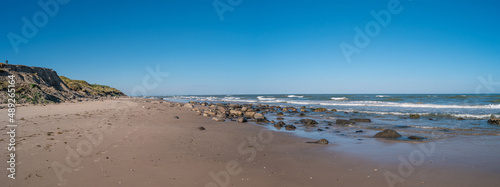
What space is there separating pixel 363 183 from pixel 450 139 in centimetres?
715

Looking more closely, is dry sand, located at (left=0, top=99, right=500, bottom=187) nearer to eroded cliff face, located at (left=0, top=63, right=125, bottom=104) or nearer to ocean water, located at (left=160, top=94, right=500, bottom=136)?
ocean water, located at (left=160, top=94, right=500, bottom=136)

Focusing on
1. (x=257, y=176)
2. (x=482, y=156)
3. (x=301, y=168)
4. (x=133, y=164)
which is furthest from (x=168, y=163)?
(x=482, y=156)

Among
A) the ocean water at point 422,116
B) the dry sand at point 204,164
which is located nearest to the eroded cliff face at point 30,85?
the dry sand at point 204,164

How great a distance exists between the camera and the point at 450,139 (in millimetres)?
9164


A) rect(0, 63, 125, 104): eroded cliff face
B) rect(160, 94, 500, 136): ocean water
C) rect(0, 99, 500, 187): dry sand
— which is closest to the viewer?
rect(0, 99, 500, 187): dry sand

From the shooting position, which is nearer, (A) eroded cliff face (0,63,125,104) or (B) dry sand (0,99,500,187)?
(B) dry sand (0,99,500,187)

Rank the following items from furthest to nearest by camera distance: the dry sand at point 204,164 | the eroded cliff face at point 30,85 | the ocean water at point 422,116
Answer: the eroded cliff face at point 30,85 < the ocean water at point 422,116 < the dry sand at point 204,164

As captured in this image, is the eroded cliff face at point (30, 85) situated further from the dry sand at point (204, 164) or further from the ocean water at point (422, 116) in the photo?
the ocean water at point (422, 116)

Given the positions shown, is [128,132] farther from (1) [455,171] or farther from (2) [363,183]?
(1) [455,171]

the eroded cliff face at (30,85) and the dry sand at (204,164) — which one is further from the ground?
the eroded cliff face at (30,85)

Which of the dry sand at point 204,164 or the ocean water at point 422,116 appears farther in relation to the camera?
the ocean water at point 422,116

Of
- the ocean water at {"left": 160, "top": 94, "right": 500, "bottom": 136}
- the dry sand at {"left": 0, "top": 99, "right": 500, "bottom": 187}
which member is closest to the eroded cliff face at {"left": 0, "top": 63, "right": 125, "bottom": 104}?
the dry sand at {"left": 0, "top": 99, "right": 500, "bottom": 187}

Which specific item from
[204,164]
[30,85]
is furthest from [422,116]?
[30,85]

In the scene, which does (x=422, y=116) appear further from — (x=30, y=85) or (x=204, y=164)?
(x=30, y=85)
